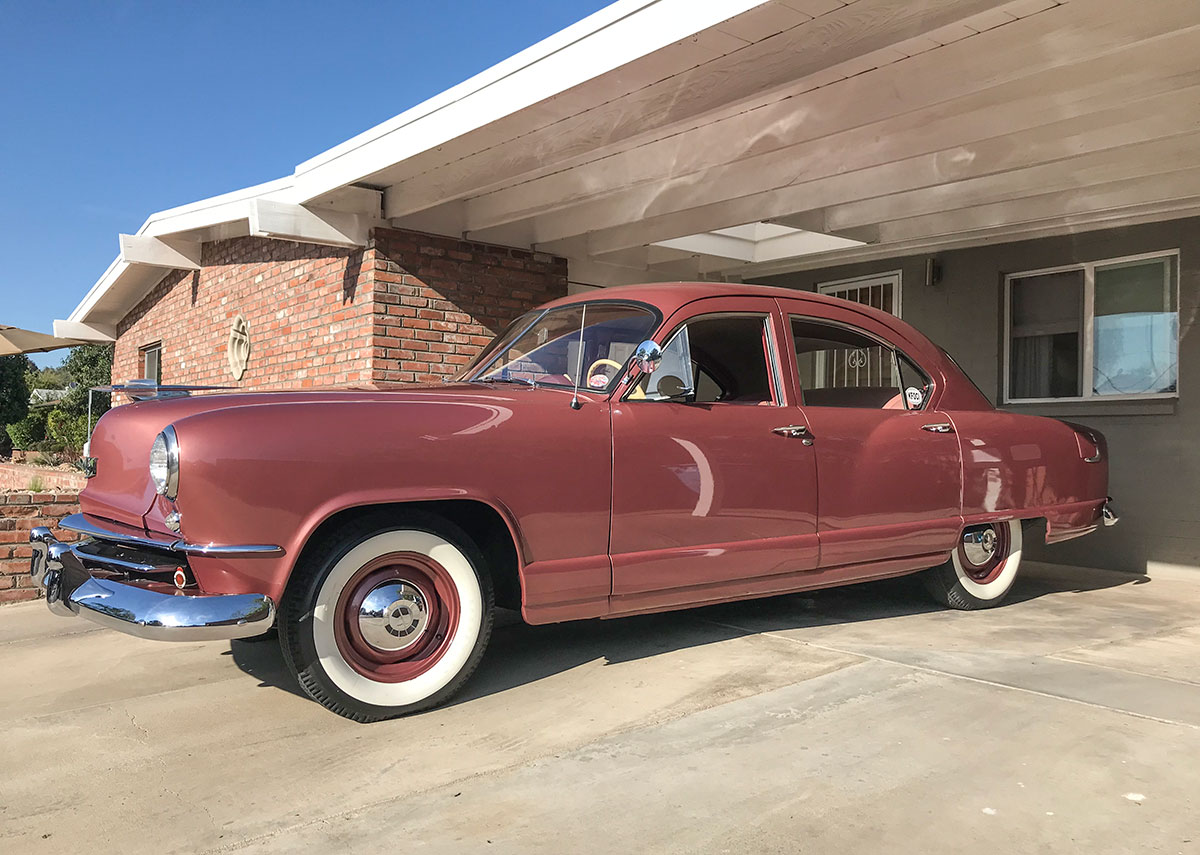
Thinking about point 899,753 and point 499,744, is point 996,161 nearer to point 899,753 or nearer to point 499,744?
point 899,753

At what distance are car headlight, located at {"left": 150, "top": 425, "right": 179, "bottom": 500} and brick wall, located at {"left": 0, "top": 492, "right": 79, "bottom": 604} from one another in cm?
314

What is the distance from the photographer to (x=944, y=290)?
8.59m

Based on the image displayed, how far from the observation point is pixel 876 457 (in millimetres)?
4629

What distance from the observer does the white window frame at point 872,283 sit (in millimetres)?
8977

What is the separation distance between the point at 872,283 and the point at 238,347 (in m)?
6.68

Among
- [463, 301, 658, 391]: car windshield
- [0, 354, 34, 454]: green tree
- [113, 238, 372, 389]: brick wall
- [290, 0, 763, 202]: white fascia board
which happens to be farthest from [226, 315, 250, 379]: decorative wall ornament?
[0, 354, 34, 454]: green tree

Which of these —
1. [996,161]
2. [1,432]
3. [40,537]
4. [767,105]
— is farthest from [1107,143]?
[1,432]

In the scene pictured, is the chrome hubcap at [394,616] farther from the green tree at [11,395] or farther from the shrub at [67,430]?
the green tree at [11,395]

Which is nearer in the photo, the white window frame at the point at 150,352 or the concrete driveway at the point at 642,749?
the concrete driveway at the point at 642,749

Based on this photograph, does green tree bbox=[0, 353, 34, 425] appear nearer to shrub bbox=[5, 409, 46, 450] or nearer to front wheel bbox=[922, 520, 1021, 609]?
shrub bbox=[5, 409, 46, 450]

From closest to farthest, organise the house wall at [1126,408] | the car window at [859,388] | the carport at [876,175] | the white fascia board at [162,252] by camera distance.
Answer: the carport at [876,175] < the car window at [859,388] < the house wall at [1126,408] < the white fascia board at [162,252]

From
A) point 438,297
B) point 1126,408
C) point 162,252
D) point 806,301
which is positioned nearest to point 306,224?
point 438,297

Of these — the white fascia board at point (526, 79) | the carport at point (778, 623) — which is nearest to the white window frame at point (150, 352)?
the carport at point (778, 623)

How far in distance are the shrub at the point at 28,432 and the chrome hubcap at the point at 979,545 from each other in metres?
21.3
